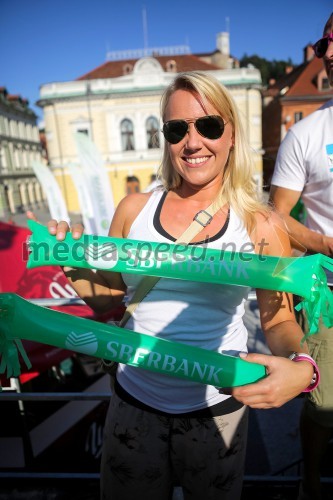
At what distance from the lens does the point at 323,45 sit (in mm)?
1771

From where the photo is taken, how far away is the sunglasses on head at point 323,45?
174 centimetres

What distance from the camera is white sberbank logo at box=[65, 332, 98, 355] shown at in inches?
49.4

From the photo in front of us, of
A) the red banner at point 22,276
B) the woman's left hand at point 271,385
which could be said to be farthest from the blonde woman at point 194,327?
the red banner at point 22,276

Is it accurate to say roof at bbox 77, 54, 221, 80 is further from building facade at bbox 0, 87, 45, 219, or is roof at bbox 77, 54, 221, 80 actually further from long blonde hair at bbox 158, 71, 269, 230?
long blonde hair at bbox 158, 71, 269, 230

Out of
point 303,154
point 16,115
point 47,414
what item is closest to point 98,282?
point 303,154

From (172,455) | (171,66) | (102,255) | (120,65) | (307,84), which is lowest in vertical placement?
(172,455)

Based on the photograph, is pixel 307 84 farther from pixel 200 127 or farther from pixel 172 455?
pixel 172 455

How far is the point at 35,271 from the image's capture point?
165 inches

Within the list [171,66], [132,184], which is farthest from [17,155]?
[171,66]

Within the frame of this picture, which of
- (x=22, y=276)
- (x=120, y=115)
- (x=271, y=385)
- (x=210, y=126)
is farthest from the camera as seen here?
(x=120, y=115)

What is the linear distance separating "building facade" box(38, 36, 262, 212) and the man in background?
25.1 meters

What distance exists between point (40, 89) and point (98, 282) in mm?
29954

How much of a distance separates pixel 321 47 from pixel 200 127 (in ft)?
3.21

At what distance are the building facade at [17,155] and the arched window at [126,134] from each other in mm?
11336
